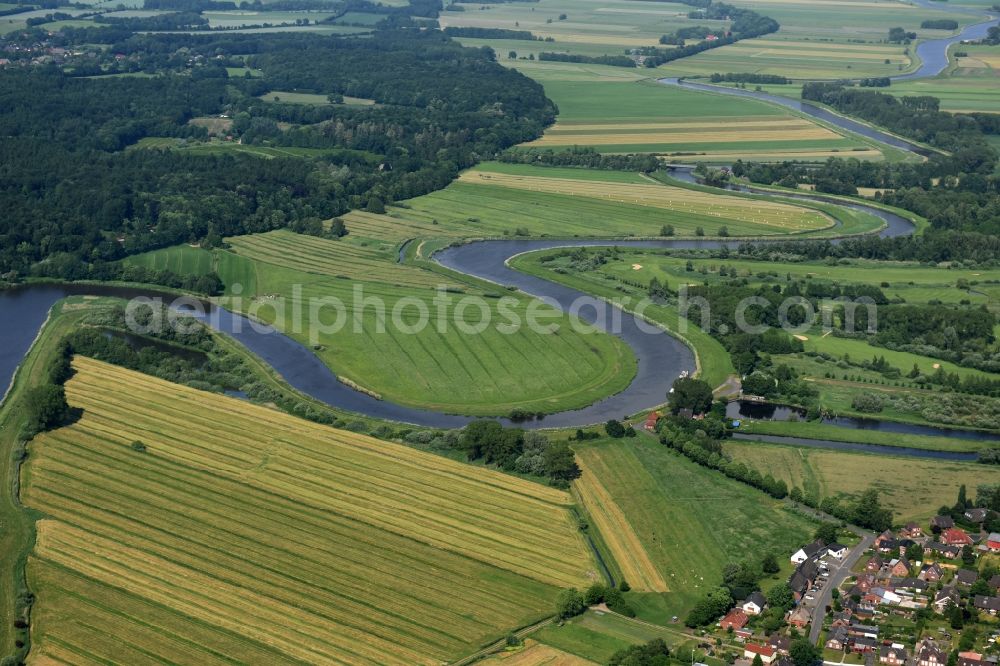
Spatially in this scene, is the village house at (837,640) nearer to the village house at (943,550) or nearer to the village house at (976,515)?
Answer: the village house at (943,550)

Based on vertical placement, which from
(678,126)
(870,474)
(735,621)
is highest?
(678,126)

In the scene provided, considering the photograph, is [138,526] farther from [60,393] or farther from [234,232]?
[234,232]

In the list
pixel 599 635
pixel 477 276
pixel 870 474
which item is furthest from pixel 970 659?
pixel 477 276

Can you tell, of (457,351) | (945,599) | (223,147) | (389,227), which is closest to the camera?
(945,599)

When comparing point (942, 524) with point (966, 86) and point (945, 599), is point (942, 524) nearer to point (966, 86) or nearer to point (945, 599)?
point (945, 599)

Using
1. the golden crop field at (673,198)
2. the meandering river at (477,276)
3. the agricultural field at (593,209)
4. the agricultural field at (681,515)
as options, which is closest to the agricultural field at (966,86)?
the golden crop field at (673,198)
